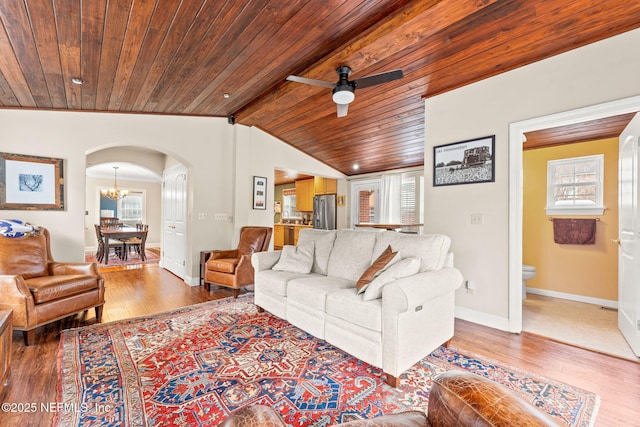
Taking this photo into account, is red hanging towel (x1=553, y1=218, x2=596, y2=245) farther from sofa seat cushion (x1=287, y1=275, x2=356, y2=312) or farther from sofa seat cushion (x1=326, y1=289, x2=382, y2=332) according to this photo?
sofa seat cushion (x1=326, y1=289, x2=382, y2=332)

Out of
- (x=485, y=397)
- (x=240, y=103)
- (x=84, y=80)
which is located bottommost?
(x=485, y=397)

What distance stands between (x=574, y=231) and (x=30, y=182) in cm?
707

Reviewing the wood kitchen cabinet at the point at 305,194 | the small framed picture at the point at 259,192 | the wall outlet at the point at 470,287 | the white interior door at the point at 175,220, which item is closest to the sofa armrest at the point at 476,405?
the wall outlet at the point at 470,287

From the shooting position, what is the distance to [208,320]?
309 centimetres

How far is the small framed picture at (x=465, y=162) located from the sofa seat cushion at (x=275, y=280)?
1944 mm

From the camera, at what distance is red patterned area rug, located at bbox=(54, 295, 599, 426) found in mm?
1674

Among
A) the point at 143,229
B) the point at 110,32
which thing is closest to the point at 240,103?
the point at 110,32

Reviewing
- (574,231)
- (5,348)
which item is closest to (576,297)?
(574,231)

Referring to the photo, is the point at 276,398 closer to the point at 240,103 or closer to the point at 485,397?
the point at 485,397

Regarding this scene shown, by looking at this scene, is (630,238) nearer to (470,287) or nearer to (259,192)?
(470,287)

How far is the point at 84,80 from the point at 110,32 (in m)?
1.11

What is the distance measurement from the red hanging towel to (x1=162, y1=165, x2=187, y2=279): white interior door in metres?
5.78

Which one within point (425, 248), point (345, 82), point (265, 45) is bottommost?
point (425, 248)

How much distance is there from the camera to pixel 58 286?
269cm
